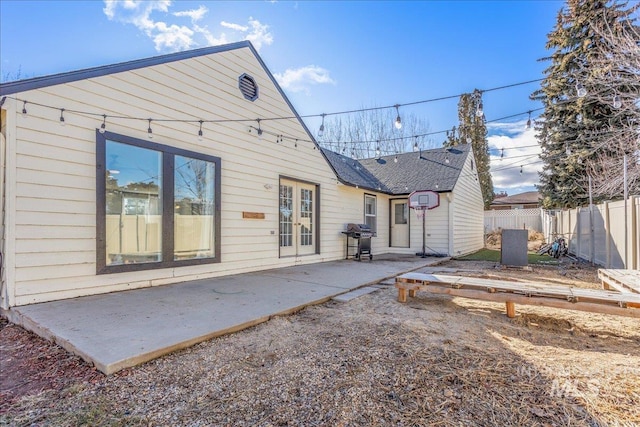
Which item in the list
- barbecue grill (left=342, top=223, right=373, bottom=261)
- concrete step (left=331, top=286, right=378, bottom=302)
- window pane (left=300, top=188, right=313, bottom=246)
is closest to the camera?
concrete step (left=331, top=286, right=378, bottom=302)

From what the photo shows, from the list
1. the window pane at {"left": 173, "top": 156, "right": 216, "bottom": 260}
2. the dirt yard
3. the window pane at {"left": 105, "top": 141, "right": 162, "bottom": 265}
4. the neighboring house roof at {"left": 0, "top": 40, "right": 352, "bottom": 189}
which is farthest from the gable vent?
the dirt yard

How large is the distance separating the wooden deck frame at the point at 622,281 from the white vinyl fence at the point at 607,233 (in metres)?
1.68

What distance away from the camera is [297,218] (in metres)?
8.34

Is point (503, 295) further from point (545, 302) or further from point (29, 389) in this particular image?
point (29, 389)

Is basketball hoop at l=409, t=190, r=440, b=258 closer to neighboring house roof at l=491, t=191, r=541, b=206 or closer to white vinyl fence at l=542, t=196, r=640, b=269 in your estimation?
white vinyl fence at l=542, t=196, r=640, b=269

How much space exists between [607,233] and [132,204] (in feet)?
34.1

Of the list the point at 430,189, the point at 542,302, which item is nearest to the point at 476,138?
the point at 430,189

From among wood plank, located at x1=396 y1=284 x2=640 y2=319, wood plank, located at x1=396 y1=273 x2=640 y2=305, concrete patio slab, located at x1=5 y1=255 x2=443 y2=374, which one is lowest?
concrete patio slab, located at x1=5 y1=255 x2=443 y2=374

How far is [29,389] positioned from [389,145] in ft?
69.3

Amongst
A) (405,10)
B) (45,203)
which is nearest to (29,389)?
(45,203)

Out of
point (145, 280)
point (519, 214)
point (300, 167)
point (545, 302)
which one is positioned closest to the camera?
point (545, 302)

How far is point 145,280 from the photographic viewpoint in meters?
5.09

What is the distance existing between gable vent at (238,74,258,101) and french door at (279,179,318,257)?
2.05 metres

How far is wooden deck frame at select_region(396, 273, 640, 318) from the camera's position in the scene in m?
3.39
